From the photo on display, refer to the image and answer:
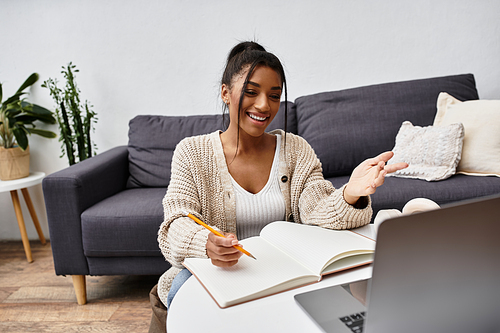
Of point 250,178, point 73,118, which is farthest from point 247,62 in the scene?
point 73,118

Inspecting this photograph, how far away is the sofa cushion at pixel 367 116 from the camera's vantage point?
1.94 m

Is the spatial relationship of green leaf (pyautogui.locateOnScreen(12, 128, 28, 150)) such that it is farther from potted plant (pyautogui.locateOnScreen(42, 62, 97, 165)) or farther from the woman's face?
the woman's face

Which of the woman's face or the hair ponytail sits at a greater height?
the hair ponytail

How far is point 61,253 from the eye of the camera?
163cm

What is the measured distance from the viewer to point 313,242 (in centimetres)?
75

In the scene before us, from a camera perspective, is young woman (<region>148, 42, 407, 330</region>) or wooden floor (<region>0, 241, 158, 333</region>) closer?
young woman (<region>148, 42, 407, 330</region>)

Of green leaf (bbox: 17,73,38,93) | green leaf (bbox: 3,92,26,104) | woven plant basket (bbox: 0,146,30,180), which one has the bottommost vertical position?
woven plant basket (bbox: 0,146,30,180)

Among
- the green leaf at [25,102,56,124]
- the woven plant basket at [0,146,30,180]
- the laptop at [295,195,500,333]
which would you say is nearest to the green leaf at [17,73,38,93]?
the green leaf at [25,102,56,124]

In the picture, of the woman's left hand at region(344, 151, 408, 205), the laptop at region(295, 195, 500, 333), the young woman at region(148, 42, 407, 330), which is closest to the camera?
the laptop at region(295, 195, 500, 333)

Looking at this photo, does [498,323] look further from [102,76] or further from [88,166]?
[102,76]

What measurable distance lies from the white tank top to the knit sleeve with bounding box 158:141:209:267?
0.13 m

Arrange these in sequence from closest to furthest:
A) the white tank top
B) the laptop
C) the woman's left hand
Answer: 1. the laptop
2. the woman's left hand
3. the white tank top

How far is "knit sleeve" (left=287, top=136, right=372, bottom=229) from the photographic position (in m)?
0.87

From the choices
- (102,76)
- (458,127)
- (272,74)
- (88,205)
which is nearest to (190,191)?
(272,74)
